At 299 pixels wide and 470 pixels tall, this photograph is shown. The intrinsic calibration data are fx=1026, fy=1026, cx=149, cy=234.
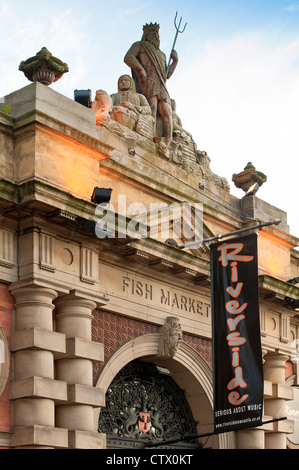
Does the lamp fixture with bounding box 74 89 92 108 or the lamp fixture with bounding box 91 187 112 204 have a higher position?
the lamp fixture with bounding box 74 89 92 108

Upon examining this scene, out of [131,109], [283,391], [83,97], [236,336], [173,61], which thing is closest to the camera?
[236,336]

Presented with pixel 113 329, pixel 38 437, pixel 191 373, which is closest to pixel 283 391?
pixel 191 373

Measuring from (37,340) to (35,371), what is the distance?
0.54 meters

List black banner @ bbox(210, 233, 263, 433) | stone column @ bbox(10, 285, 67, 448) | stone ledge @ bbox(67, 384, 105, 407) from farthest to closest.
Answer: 1. black banner @ bbox(210, 233, 263, 433)
2. stone ledge @ bbox(67, 384, 105, 407)
3. stone column @ bbox(10, 285, 67, 448)

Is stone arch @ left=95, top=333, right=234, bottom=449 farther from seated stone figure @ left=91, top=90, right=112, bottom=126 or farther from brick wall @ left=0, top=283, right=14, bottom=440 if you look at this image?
seated stone figure @ left=91, top=90, right=112, bottom=126

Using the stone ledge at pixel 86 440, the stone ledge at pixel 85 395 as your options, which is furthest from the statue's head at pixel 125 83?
the stone ledge at pixel 86 440

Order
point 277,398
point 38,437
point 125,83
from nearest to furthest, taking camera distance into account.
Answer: point 38,437
point 125,83
point 277,398

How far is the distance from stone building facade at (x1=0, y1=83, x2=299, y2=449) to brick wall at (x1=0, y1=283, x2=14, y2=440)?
0.02 m

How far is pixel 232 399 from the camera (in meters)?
19.1

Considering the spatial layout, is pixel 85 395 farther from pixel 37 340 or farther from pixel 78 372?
pixel 37 340

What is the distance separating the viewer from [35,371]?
17844 mm

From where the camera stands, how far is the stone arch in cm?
2095

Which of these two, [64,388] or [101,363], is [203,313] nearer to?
[101,363]

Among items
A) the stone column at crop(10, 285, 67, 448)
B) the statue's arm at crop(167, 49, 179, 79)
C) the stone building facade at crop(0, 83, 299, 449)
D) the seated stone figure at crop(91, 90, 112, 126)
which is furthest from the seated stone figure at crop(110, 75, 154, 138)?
the stone column at crop(10, 285, 67, 448)
